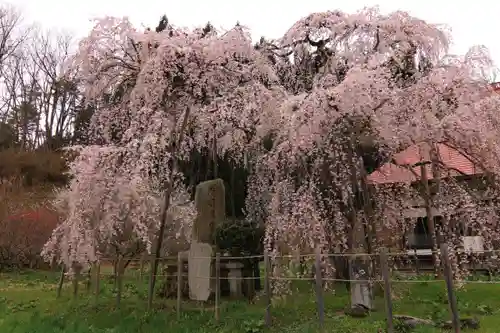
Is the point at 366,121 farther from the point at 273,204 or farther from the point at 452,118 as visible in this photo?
the point at 273,204

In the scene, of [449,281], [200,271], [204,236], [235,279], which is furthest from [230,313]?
[449,281]

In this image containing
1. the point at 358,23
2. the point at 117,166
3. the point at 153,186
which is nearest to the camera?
the point at 117,166

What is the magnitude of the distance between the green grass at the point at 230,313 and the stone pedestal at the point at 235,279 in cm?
58

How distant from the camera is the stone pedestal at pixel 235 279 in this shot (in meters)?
10.2

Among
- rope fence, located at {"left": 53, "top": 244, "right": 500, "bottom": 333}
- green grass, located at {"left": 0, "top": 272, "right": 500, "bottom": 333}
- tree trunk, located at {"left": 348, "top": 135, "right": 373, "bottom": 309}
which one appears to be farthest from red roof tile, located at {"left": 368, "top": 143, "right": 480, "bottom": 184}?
green grass, located at {"left": 0, "top": 272, "right": 500, "bottom": 333}

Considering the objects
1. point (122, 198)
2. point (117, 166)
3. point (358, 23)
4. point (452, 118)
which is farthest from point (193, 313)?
point (358, 23)

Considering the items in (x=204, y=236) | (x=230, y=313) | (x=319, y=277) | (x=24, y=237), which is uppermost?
(x=24, y=237)

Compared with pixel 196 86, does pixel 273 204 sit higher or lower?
lower

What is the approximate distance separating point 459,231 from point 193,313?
5897 mm

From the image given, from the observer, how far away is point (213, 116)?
1083 centimetres

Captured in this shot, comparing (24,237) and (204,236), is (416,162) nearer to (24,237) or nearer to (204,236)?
(204,236)

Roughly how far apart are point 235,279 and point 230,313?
176 centimetres

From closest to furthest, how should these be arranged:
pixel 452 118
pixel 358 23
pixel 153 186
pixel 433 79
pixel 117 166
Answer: pixel 452 118, pixel 433 79, pixel 117 166, pixel 153 186, pixel 358 23

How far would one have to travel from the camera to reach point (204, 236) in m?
10.4
